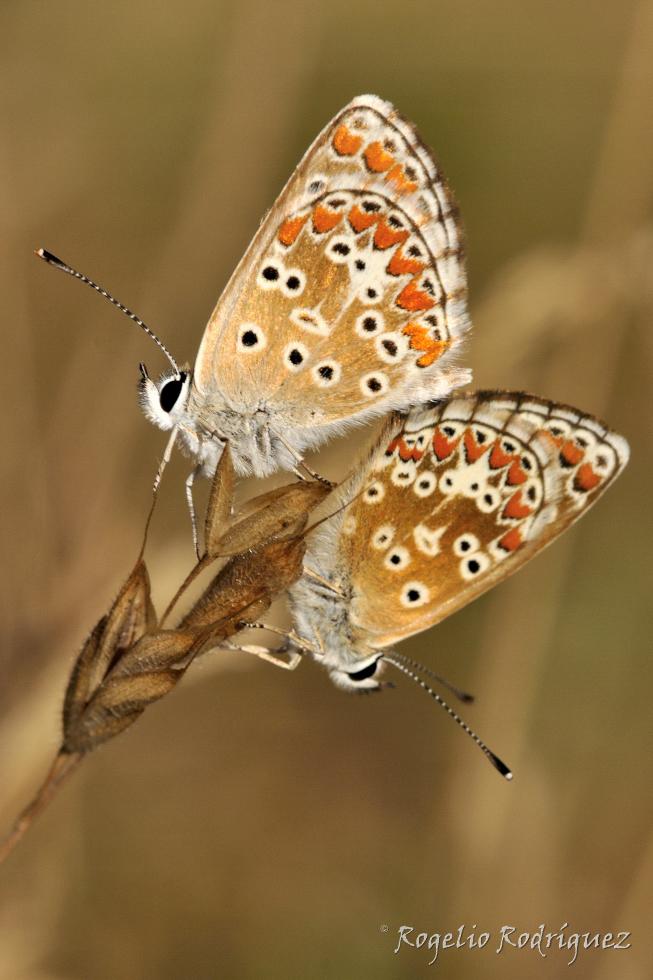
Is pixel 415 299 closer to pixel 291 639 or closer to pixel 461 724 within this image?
pixel 291 639

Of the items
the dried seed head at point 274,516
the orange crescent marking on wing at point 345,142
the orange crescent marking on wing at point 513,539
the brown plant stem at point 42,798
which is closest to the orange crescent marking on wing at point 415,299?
the orange crescent marking on wing at point 345,142

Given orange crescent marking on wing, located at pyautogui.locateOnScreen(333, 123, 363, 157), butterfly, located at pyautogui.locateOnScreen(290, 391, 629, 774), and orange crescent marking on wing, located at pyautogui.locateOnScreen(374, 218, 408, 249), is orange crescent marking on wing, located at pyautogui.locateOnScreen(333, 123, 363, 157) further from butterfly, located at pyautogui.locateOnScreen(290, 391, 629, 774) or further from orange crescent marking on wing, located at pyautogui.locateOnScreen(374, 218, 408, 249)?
butterfly, located at pyautogui.locateOnScreen(290, 391, 629, 774)

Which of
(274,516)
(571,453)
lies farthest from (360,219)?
(274,516)

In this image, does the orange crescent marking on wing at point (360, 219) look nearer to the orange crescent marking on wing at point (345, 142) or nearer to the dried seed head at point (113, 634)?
the orange crescent marking on wing at point (345, 142)

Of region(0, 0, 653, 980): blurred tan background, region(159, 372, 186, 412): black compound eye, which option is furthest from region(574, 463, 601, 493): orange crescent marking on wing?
region(159, 372, 186, 412): black compound eye

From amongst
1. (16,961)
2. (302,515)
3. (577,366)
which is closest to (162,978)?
(16,961)

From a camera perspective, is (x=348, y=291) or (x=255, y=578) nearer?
A: (x=255, y=578)

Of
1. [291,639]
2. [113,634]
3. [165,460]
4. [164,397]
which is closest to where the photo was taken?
[113,634]
